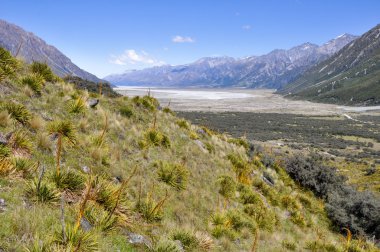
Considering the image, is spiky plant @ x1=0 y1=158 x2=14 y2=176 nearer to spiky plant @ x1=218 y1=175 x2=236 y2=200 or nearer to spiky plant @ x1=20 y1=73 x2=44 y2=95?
spiky plant @ x1=20 y1=73 x2=44 y2=95

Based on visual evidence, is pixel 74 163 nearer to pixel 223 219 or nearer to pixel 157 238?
pixel 157 238

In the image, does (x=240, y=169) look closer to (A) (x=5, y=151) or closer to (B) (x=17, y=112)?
(B) (x=17, y=112)

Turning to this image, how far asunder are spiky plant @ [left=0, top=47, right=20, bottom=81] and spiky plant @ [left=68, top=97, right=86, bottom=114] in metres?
2.21

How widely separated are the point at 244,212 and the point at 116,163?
5.26m

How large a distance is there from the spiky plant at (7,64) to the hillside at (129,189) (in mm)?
55

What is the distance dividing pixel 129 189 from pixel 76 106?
4.71 m

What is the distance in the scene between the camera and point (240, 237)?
914 centimetres

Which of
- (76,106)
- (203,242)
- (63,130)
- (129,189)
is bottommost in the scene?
(203,242)

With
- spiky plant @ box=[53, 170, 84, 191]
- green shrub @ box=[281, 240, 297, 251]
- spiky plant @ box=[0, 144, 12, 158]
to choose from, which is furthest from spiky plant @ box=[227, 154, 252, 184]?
spiky plant @ box=[0, 144, 12, 158]

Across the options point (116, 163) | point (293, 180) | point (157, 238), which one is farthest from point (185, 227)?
point (293, 180)

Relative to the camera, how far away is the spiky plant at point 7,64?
34.2 feet

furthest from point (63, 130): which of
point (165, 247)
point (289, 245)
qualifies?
point (289, 245)

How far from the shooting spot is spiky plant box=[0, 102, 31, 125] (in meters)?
8.55

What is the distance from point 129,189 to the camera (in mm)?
8367
